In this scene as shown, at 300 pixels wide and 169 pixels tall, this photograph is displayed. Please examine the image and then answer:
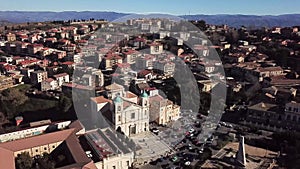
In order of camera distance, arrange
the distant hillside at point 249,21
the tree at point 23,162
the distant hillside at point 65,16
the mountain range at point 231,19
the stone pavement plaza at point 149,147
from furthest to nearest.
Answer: the distant hillside at point 65,16, the mountain range at point 231,19, the distant hillside at point 249,21, the stone pavement plaza at point 149,147, the tree at point 23,162

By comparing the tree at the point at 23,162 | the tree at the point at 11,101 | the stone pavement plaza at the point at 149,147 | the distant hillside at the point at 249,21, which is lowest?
the stone pavement plaza at the point at 149,147

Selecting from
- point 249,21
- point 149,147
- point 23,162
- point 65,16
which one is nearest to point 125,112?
point 149,147

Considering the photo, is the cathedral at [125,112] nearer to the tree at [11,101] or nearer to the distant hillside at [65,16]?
the tree at [11,101]

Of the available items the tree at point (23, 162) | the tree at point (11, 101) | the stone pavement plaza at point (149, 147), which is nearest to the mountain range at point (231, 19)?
the tree at point (11, 101)

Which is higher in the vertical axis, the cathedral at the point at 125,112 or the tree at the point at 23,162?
the cathedral at the point at 125,112


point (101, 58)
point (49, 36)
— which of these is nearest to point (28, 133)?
point (101, 58)

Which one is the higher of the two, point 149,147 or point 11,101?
point 11,101

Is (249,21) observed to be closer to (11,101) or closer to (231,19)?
(231,19)

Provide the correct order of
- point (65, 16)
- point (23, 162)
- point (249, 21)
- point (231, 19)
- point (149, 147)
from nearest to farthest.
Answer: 1. point (23, 162)
2. point (149, 147)
3. point (249, 21)
4. point (231, 19)
5. point (65, 16)

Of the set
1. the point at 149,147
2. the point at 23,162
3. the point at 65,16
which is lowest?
the point at 149,147

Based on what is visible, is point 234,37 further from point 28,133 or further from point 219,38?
point 28,133

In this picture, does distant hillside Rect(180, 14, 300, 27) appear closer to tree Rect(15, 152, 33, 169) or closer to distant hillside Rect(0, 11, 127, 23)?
distant hillside Rect(0, 11, 127, 23)
